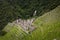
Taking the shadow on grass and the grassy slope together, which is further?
the shadow on grass

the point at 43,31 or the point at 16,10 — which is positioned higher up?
the point at 43,31

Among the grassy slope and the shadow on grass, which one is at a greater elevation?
the grassy slope

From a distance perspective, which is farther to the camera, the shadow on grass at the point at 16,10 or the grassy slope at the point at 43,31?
the shadow on grass at the point at 16,10

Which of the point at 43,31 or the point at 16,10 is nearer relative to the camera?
the point at 43,31

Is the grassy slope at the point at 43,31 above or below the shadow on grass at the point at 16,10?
above
